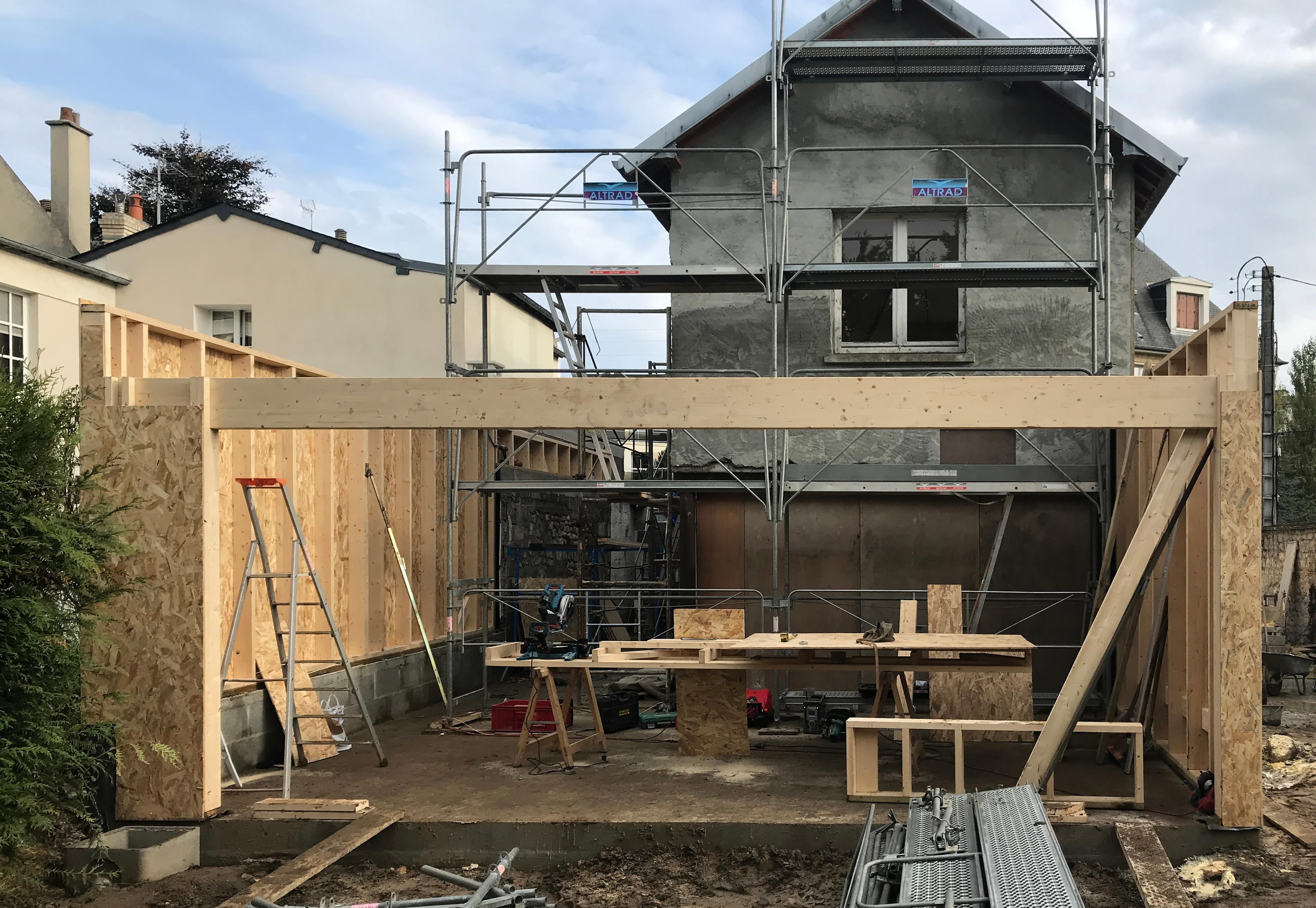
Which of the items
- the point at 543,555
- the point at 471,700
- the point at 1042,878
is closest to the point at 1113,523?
the point at 1042,878

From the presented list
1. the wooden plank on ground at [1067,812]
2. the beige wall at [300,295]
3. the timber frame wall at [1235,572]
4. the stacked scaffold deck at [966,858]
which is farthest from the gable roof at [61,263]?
the timber frame wall at [1235,572]

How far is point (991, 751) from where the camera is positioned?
34.7 feet

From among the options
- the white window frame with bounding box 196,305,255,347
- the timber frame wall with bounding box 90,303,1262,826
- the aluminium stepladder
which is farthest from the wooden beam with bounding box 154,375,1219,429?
the white window frame with bounding box 196,305,255,347

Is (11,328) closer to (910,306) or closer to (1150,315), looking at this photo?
(910,306)

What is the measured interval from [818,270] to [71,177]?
15.6m

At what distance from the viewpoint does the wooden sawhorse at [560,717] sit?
9820 mm

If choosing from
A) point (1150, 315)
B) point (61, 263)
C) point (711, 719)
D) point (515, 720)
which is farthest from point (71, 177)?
point (1150, 315)

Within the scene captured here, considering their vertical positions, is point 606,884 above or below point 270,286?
below

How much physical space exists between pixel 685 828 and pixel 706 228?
8.46 meters

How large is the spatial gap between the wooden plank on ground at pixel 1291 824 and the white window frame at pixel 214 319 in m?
17.0

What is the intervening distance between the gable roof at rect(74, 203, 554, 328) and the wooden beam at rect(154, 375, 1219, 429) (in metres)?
11.4

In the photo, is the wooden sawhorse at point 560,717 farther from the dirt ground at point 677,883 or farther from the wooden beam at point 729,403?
the wooden beam at point 729,403

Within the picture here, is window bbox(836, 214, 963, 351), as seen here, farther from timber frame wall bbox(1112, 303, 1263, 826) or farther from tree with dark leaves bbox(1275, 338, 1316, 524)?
tree with dark leaves bbox(1275, 338, 1316, 524)

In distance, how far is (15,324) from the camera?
16375mm
